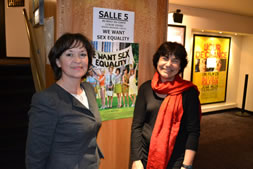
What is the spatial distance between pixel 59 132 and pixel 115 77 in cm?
78

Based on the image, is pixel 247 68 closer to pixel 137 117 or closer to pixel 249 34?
pixel 249 34

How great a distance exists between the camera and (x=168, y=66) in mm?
1562

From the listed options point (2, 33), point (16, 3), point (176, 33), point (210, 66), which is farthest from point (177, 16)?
point (2, 33)

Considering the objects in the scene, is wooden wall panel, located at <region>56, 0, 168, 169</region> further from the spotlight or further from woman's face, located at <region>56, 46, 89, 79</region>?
the spotlight

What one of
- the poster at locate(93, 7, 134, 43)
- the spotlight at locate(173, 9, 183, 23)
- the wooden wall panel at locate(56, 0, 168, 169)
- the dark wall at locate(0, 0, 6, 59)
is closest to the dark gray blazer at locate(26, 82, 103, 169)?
the wooden wall panel at locate(56, 0, 168, 169)

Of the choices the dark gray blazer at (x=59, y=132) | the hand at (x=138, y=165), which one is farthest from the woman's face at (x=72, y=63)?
the hand at (x=138, y=165)

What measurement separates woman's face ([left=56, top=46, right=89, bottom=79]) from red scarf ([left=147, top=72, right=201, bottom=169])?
1.96 feet

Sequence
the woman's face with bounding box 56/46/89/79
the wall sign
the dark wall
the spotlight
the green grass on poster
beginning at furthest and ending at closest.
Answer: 1. the dark wall
2. the wall sign
3. the spotlight
4. the green grass on poster
5. the woman's face with bounding box 56/46/89/79

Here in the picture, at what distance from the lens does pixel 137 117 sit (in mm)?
1631

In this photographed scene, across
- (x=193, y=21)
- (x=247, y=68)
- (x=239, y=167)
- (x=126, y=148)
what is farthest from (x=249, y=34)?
(x=126, y=148)

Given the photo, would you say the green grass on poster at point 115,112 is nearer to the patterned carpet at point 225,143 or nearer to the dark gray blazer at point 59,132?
the dark gray blazer at point 59,132

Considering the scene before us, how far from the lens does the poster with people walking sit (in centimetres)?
174

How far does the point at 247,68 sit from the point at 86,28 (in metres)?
6.80

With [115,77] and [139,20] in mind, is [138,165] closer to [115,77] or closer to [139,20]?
[115,77]
